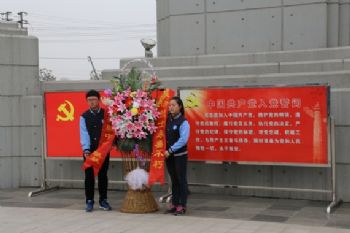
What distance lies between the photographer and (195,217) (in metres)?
7.43

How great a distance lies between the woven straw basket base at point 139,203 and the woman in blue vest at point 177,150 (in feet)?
1.08

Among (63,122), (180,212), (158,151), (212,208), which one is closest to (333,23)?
(212,208)

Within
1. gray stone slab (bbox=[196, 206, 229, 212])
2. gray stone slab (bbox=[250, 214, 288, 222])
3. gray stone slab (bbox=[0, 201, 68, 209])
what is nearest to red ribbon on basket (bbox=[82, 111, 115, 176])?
gray stone slab (bbox=[0, 201, 68, 209])

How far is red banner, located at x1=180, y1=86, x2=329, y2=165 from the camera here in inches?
310

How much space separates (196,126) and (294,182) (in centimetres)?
171

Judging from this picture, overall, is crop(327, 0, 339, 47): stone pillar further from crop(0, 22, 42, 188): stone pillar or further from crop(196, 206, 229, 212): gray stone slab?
crop(0, 22, 42, 188): stone pillar

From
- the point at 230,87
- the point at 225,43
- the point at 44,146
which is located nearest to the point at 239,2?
the point at 225,43

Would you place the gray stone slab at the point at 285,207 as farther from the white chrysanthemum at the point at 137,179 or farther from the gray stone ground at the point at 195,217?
the white chrysanthemum at the point at 137,179

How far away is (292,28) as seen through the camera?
10.1 metres

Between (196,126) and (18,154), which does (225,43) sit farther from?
(18,154)

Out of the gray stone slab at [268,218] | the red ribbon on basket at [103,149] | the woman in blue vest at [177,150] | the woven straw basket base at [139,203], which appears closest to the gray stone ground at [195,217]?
the gray stone slab at [268,218]

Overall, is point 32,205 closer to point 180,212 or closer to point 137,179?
point 137,179

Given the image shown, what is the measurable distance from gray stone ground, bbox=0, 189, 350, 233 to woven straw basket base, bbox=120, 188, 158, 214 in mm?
127

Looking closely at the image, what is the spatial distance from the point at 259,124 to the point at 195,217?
1.79 meters
